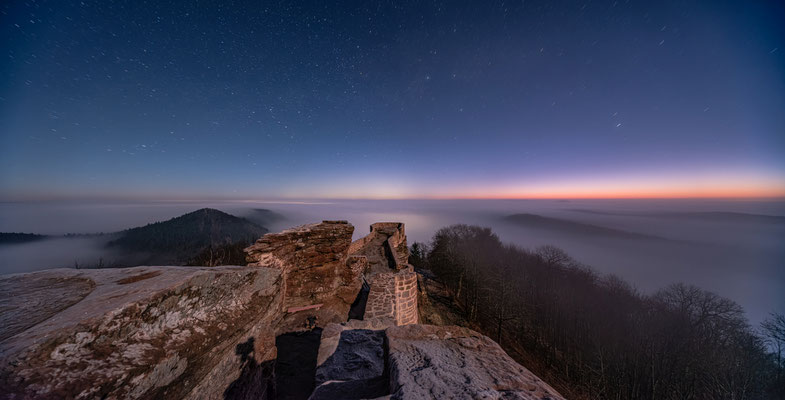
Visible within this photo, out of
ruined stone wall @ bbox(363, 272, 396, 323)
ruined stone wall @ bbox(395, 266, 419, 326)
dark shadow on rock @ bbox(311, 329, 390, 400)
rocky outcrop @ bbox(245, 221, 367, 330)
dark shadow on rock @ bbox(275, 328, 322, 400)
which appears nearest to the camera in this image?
dark shadow on rock @ bbox(311, 329, 390, 400)

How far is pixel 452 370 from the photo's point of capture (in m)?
1.80

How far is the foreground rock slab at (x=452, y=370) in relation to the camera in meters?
1.53

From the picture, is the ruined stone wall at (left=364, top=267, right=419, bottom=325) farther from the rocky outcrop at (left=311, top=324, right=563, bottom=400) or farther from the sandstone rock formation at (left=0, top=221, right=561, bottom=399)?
the rocky outcrop at (left=311, top=324, right=563, bottom=400)

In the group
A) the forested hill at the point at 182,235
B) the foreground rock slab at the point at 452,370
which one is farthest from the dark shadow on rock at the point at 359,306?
the forested hill at the point at 182,235

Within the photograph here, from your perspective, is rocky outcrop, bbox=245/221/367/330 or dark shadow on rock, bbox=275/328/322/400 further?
rocky outcrop, bbox=245/221/367/330

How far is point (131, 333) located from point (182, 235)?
98670 mm

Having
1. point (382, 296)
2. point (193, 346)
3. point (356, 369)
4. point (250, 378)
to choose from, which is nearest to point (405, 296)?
point (382, 296)

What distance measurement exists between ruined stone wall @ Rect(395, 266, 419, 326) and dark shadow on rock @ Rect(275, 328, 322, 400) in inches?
96.8

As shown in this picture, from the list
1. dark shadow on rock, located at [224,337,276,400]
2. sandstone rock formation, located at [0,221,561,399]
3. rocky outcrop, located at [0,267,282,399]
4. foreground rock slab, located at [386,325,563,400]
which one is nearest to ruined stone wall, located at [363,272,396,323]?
sandstone rock formation, located at [0,221,561,399]

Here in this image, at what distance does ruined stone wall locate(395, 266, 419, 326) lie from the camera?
7141 millimetres

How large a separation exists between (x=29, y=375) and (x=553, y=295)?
31.6 m

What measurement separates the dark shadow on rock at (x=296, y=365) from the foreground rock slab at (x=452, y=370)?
12.0 feet

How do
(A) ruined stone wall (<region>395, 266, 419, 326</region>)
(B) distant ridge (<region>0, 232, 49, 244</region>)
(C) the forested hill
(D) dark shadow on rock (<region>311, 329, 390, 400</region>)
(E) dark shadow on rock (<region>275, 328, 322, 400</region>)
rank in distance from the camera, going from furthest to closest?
1. (C) the forested hill
2. (B) distant ridge (<region>0, 232, 49, 244</region>)
3. (A) ruined stone wall (<region>395, 266, 419, 326</region>)
4. (E) dark shadow on rock (<region>275, 328, 322, 400</region>)
5. (D) dark shadow on rock (<region>311, 329, 390, 400</region>)

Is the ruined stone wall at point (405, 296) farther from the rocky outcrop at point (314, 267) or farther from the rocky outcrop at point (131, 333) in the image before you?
the rocky outcrop at point (131, 333)
